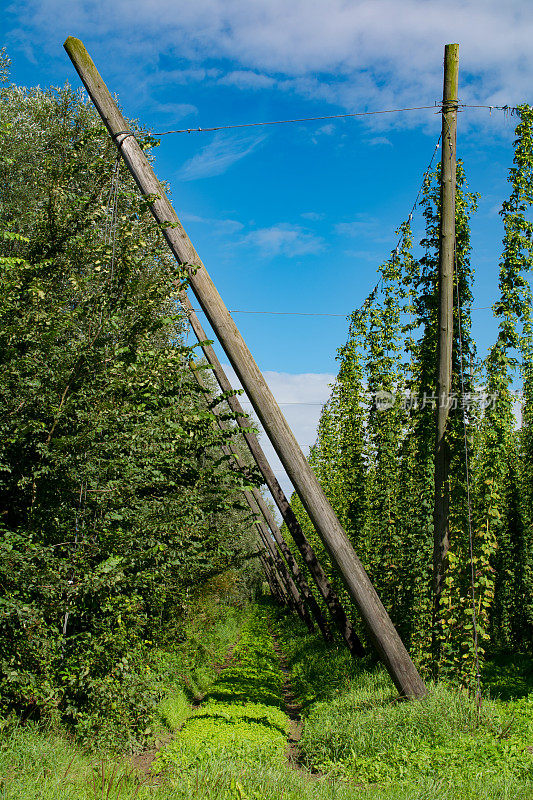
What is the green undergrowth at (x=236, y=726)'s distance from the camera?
237 inches

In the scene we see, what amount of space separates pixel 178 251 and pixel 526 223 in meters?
4.99

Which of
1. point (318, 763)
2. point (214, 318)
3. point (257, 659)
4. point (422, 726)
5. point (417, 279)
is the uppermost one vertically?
point (417, 279)

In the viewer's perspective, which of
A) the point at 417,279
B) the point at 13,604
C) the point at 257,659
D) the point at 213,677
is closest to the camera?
the point at 13,604

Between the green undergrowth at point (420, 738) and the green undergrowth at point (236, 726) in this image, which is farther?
the green undergrowth at point (236, 726)

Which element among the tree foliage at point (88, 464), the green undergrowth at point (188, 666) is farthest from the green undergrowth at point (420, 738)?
the tree foliage at point (88, 464)

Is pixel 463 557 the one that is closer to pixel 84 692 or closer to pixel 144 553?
pixel 144 553

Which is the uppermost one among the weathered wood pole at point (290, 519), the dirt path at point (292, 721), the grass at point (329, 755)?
the weathered wood pole at point (290, 519)

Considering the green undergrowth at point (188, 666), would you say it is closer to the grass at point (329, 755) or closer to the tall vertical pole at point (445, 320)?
the grass at point (329, 755)

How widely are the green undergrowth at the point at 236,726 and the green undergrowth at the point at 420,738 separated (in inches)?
21.2

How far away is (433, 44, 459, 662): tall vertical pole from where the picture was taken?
26.6 feet

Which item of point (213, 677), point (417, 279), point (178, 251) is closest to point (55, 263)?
point (178, 251)

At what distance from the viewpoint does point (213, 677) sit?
1223 centimetres

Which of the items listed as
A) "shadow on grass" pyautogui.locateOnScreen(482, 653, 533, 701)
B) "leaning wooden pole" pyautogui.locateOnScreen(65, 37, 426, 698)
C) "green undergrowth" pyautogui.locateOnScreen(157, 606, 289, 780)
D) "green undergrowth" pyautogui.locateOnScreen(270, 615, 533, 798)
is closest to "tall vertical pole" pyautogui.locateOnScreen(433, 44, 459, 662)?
"green undergrowth" pyautogui.locateOnScreen(270, 615, 533, 798)

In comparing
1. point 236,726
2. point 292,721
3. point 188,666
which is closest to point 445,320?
point 236,726
